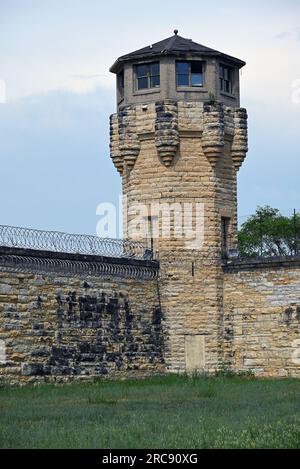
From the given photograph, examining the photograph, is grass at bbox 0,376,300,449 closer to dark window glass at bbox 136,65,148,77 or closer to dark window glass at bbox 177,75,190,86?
dark window glass at bbox 177,75,190,86

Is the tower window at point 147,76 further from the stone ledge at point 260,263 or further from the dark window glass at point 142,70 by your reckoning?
the stone ledge at point 260,263

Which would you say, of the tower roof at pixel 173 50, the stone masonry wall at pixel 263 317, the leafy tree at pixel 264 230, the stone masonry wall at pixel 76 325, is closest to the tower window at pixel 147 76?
the tower roof at pixel 173 50

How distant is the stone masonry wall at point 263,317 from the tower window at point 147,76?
6.08m

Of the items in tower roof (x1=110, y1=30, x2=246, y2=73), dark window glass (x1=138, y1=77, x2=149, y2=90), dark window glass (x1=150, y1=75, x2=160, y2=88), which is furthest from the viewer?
dark window glass (x1=138, y1=77, x2=149, y2=90)

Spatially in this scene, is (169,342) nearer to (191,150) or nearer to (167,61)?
(191,150)

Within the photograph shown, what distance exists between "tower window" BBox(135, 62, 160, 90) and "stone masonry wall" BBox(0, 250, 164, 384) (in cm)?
562

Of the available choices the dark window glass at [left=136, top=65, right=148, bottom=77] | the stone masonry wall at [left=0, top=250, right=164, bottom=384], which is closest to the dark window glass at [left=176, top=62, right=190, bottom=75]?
the dark window glass at [left=136, top=65, right=148, bottom=77]

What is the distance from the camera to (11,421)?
21.3 meters

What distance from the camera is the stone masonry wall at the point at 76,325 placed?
30.7 metres

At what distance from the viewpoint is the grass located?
18.1 m

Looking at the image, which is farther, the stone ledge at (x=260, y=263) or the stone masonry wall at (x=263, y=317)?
the stone ledge at (x=260, y=263)

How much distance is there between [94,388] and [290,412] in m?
8.60

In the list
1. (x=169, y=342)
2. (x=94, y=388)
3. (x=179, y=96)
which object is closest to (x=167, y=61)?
(x=179, y=96)

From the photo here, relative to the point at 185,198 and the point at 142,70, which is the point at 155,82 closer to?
the point at 142,70
